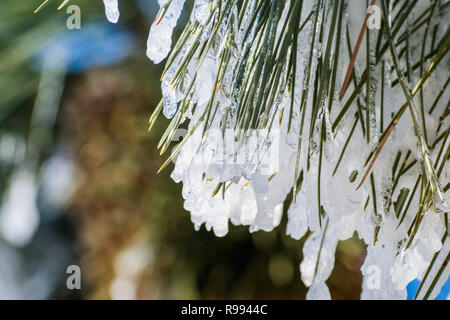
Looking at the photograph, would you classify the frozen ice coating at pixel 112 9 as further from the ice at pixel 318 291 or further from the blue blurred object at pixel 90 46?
the blue blurred object at pixel 90 46

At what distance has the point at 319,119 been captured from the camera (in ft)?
1.28

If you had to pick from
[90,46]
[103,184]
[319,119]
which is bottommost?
[103,184]

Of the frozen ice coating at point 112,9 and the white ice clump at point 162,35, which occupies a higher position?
the frozen ice coating at point 112,9

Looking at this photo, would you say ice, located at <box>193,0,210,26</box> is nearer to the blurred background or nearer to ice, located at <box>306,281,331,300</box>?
ice, located at <box>306,281,331,300</box>

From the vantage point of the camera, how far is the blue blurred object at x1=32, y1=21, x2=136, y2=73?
1.56m

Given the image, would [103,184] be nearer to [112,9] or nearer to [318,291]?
[318,291]

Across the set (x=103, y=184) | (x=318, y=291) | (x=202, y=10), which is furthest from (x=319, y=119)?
(x=103, y=184)

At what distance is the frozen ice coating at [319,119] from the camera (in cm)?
38

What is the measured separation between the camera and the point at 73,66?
1689 mm

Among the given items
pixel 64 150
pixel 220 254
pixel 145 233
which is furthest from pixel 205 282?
pixel 64 150

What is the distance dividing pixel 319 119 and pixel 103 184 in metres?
1.29

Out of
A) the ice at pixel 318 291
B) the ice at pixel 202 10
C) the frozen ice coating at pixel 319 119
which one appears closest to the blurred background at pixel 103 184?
the ice at pixel 318 291

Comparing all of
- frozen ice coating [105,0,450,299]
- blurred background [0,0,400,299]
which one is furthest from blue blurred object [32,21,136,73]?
frozen ice coating [105,0,450,299]

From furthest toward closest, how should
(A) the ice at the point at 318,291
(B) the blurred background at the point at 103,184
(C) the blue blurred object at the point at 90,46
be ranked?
(C) the blue blurred object at the point at 90,46
(B) the blurred background at the point at 103,184
(A) the ice at the point at 318,291
